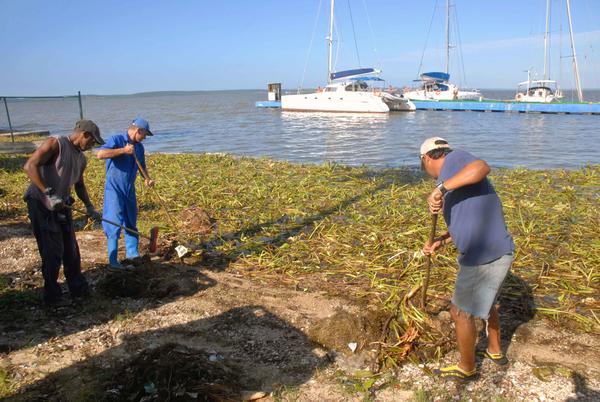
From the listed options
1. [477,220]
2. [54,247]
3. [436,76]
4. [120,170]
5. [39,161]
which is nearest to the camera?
[477,220]

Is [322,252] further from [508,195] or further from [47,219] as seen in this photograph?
[508,195]

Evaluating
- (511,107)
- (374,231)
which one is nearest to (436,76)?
(511,107)

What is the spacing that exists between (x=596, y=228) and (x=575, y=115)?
117ft

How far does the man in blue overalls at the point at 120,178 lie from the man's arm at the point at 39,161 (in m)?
0.98

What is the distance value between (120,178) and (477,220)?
13.3 feet

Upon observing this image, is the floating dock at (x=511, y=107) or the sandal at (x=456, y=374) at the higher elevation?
the floating dock at (x=511, y=107)

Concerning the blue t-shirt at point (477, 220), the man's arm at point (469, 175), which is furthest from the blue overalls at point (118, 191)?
the man's arm at point (469, 175)

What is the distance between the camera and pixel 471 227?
306 centimetres

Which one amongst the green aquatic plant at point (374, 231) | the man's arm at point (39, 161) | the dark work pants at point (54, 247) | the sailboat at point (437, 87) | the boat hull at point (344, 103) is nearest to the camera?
the man's arm at point (39, 161)

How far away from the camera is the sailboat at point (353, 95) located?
4259 cm

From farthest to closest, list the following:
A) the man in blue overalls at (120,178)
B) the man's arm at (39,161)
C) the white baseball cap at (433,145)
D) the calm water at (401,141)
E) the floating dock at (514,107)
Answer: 1. the floating dock at (514,107)
2. the calm water at (401,141)
3. the man in blue overalls at (120,178)
4. the man's arm at (39,161)
5. the white baseball cap at (433,145)

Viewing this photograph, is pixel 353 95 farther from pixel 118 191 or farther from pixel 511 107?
pixel 118 191

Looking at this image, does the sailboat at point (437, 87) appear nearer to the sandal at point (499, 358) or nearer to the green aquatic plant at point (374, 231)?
the green aquatic plant at point (374, 231)

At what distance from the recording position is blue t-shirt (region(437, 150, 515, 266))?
3039 mm
